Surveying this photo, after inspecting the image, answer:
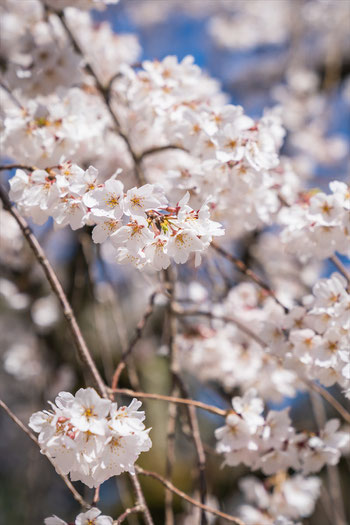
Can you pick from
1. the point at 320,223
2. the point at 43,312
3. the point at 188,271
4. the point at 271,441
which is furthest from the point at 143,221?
the point at 43,312

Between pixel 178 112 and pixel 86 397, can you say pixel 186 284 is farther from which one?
pixel 86 397

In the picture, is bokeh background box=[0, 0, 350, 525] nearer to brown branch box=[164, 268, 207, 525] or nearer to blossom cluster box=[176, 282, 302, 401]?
blossom cluster box=[176, 282, 302, 401]

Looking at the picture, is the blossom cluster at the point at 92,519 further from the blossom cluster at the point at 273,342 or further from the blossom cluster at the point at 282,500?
the blossom cluster at the point at 282,500

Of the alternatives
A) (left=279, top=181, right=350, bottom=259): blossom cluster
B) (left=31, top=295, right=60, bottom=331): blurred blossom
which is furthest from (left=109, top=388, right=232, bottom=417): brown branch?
(left=31, top=295, right=60, bottom=331): blurred blossom

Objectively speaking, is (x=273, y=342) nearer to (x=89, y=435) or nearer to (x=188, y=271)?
(x=89, y=435)

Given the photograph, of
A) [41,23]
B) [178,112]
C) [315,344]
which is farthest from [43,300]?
[315,344]

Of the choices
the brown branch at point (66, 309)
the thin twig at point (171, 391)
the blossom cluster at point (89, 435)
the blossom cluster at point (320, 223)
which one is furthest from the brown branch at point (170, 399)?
the blossom cluster at point (320, 223)
